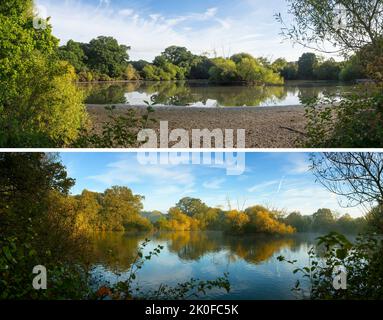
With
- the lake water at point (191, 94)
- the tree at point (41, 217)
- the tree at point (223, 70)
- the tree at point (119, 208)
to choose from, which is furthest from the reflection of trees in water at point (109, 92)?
the tree at point (119, 208)

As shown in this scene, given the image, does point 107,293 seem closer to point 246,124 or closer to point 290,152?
point 290,152

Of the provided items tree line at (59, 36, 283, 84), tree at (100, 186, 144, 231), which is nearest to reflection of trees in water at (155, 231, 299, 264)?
tree at (100, 186, 144, 231)

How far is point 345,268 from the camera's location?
3744mm

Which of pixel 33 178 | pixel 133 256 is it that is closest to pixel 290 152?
pixel 133 256

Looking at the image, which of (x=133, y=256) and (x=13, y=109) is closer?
(x=133, y=256)

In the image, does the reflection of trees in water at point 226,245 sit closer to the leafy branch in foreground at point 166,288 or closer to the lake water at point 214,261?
the lake water at point 214,261

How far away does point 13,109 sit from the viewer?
6.38 metres

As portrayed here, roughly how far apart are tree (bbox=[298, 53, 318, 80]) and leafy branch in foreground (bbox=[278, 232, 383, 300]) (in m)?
5.35

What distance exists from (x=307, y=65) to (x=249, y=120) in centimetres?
198

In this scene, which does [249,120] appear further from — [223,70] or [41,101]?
[223,70]

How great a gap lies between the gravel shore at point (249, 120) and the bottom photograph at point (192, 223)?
2.99m

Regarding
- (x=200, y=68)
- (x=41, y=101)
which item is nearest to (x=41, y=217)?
(x=41, y=101)

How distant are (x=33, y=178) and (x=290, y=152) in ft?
7.29

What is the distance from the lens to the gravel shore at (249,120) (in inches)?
299
